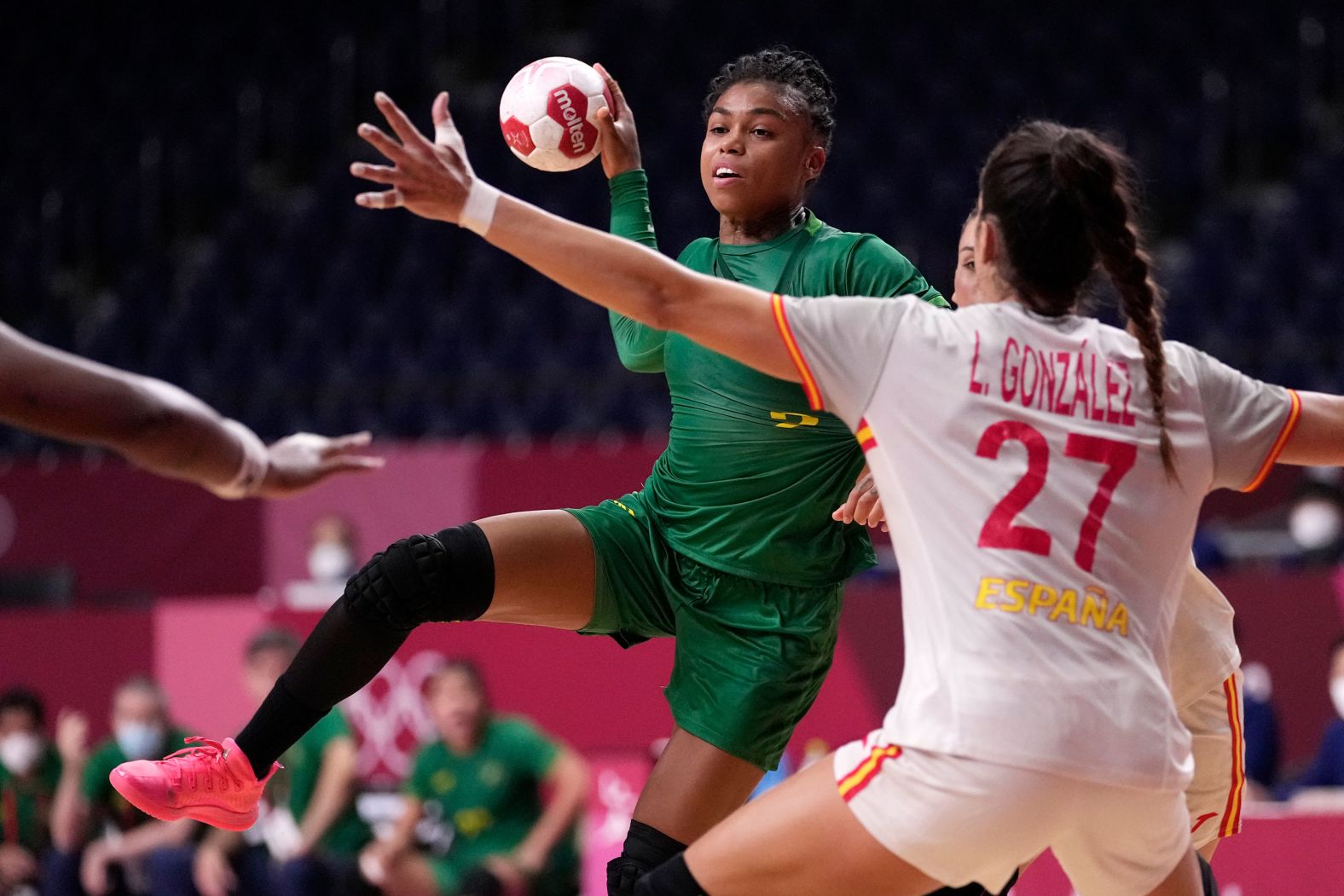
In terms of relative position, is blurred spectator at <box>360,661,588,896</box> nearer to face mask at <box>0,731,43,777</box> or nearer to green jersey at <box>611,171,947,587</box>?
face mask at <box>0,731,43,777</box>

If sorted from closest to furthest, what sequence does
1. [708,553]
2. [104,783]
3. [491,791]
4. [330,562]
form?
[708,553], [491,791], [104,783], [330,562]

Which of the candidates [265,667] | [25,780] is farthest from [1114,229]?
[25,780]

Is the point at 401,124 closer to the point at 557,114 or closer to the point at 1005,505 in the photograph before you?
the point at 557,114

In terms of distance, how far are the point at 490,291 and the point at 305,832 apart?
5.72m

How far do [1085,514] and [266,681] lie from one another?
5.63 meters

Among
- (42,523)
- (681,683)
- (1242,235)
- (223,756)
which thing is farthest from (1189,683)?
(1242,235)

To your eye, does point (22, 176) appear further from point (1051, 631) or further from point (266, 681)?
point (1051, 631)

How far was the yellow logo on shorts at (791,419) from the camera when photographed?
396 centimetres

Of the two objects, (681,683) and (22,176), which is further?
(22,176)

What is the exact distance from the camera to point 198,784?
12.2 ft

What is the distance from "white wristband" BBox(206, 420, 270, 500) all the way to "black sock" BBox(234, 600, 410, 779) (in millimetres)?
325

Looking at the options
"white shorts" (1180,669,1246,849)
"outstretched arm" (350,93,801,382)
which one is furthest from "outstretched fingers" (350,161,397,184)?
"white shorts" (1180,669,1246,849)

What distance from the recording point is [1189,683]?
3869 millimetres

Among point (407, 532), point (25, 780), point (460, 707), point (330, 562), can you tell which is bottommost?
point (25, 780)
